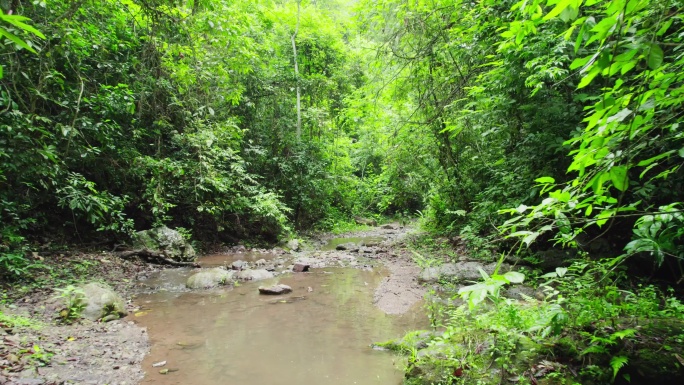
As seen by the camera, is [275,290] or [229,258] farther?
[229,258]

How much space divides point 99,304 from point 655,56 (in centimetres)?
651

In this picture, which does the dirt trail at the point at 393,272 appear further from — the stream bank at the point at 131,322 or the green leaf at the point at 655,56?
the green leaf at the point at 655,56

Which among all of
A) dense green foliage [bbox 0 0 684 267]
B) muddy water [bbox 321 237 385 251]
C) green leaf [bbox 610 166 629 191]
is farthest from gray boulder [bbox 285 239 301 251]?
green leaf [bbox 610 166 629 191]

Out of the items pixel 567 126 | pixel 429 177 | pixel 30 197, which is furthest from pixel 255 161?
pixel 567 126

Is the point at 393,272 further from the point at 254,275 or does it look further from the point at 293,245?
the point at 293,245

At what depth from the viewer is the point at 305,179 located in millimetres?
Answer: 15195

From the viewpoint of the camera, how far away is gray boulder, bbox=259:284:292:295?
6.83 meters

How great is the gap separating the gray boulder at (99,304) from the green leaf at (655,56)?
6339 millimetres

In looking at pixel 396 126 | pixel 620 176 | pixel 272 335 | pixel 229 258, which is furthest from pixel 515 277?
pixel 229 258

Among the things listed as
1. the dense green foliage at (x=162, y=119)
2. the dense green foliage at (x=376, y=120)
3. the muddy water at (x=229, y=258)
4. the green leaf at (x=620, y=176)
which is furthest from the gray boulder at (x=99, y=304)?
the green leaf at (x=620, y=176)

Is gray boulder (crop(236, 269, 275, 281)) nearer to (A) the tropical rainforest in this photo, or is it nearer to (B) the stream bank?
(B) the stream bank

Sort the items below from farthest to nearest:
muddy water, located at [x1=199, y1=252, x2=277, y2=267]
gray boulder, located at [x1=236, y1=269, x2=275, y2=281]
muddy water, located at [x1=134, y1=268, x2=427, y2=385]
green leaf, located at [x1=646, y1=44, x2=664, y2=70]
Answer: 1. muddy water, located at [x1=199, y1=252, x2=277, y2=267]
2. gray boulder, located at [x1=236, y1=269, x2=275, y2=281]
3. muddy water, located at [x1=134, y1=268, x2=427, y2=385]
4. green leaf, located at [x1=646, y1=44, x2=664, y2=70]

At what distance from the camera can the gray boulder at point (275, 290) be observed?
6828 mm

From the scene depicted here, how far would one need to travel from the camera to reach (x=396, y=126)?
35.5ft
